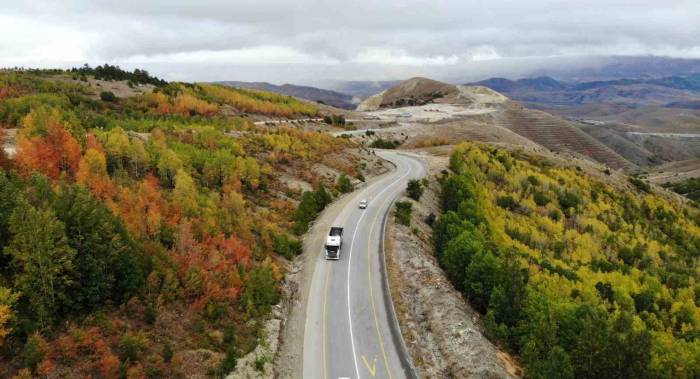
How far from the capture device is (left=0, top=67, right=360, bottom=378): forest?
21500mm

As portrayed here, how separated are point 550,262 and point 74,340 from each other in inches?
1742

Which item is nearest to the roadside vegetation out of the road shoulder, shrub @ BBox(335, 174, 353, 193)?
shrub @ BBox(335, 174, 353, 193)

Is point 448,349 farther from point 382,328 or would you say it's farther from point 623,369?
point 623,369

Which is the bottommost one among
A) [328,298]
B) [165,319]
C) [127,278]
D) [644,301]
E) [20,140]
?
[644,301]

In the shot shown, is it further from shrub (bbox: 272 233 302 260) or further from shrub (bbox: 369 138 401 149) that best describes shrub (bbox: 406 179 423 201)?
shrub (bbox: 369 138 401 149)

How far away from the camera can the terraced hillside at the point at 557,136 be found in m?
172

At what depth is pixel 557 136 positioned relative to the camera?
17988cm

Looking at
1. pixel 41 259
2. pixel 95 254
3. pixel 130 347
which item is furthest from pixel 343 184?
pixel 41 259

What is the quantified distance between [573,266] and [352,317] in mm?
29048

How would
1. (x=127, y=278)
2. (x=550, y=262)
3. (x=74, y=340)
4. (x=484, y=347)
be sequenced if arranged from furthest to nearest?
(x=550, y=262), (x=484, y=347), (x=127, y=278), (x=74, y=340)

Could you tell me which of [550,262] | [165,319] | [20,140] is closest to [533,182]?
[550,262]

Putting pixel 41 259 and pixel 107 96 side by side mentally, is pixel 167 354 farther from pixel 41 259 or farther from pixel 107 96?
pixel 107 96

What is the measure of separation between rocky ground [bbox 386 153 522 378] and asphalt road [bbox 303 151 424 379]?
52.7 inches

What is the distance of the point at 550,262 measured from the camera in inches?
1901
